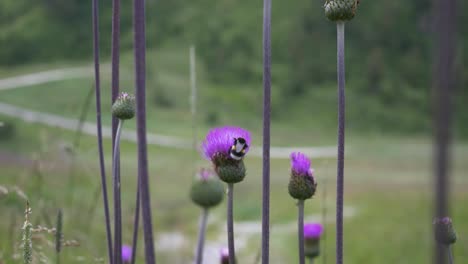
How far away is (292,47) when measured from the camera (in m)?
26.4

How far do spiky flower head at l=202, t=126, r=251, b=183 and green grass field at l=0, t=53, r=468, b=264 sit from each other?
36cm

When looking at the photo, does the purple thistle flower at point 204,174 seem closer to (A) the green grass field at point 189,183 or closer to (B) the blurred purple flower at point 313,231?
(A) the green grass field at point 189,183

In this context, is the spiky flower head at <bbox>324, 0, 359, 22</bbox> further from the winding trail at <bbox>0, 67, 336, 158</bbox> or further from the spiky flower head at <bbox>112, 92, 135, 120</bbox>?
the winding trail at <bbox>0, 67, 336, 158</bbox>

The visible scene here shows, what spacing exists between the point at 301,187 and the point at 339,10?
14.5 inches

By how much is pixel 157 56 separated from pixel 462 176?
17.4 meters

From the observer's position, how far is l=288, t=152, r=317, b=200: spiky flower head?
3.96 feet

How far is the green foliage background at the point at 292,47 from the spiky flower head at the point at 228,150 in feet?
72.5

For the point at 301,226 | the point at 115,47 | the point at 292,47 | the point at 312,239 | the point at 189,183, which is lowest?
the point at 189,183

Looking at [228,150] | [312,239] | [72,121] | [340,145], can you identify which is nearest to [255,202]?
[312,239]

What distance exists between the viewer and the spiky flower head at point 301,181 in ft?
3.96

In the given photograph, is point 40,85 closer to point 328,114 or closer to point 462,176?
point 328,114

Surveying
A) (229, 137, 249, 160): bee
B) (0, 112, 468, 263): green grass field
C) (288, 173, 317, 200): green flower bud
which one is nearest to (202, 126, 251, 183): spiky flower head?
(229, 137, 249, 160): bee

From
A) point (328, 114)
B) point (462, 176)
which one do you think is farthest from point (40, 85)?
point (462, 176)

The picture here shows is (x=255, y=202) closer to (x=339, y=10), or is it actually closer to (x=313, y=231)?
(x=313, y=231)
